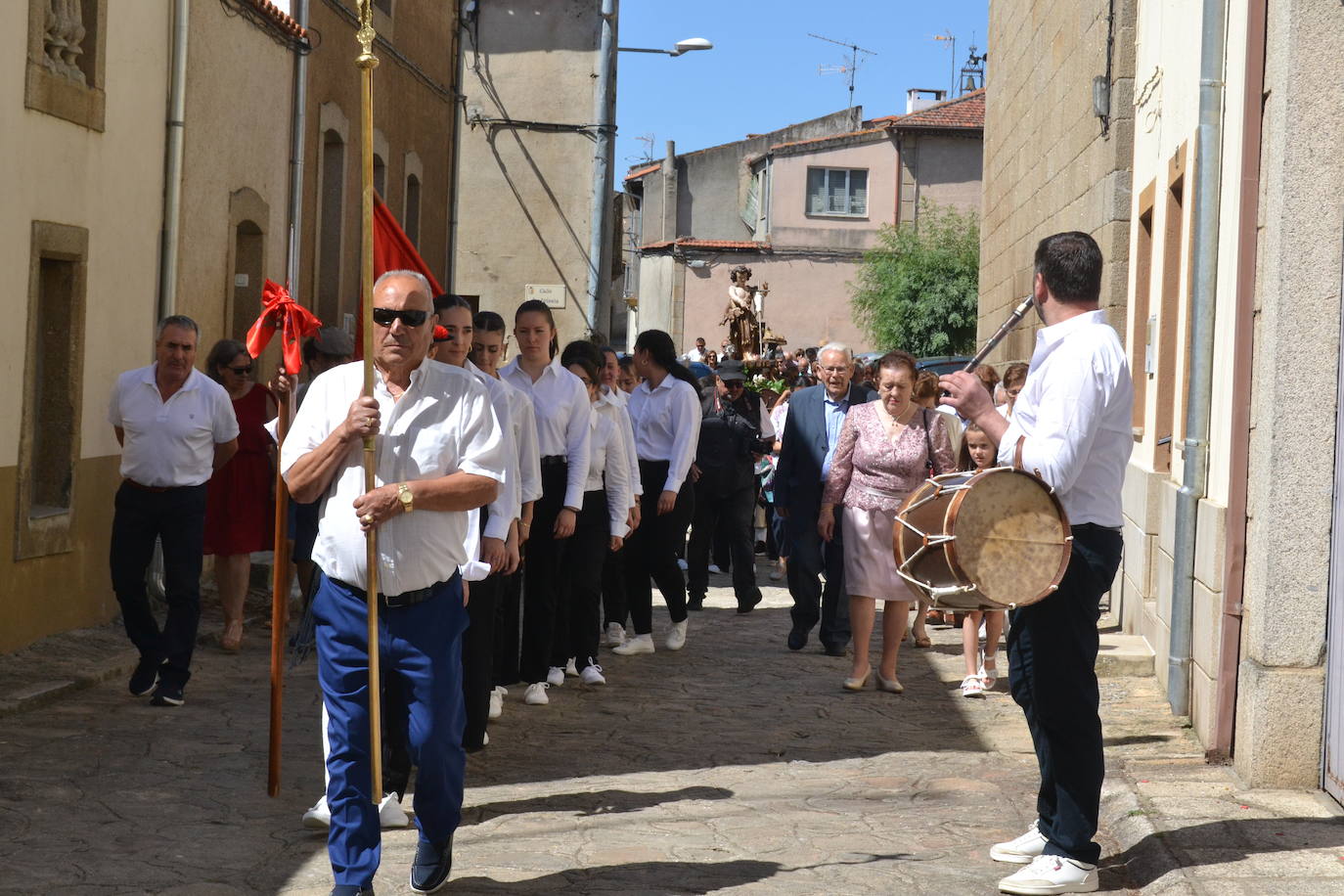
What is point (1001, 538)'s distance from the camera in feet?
18.4

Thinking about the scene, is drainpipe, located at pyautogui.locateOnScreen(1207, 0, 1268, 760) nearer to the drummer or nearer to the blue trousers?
the drummer

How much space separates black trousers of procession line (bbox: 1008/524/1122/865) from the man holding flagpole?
1.80 m

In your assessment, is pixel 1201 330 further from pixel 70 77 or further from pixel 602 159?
pixel 602 159

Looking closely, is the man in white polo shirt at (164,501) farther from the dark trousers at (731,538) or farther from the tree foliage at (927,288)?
the tree foliage at (927,288)

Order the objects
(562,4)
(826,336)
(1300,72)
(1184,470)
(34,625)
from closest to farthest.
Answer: (1300,72)
(1184,470)
(34,625)
(562,4)
(826,336)

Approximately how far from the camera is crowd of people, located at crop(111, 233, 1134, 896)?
526 cm

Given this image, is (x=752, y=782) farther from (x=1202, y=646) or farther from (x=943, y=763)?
(x=1202, y=646)

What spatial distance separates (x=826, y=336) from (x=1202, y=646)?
147 feet

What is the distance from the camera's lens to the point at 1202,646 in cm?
792

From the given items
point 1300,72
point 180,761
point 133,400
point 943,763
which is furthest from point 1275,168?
point 133,400

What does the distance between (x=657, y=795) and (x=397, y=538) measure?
7.64ft

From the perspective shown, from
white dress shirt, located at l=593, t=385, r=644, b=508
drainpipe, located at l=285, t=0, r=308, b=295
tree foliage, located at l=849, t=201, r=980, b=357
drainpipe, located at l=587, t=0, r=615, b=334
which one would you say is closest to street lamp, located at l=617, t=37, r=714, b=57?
drainpipe, located at l=587, t=0, r=615, b=334

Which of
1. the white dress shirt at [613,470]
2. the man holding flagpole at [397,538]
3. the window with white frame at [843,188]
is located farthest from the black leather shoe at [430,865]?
the window with white frame at [843,188]

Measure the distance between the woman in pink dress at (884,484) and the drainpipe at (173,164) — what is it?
206 inches
